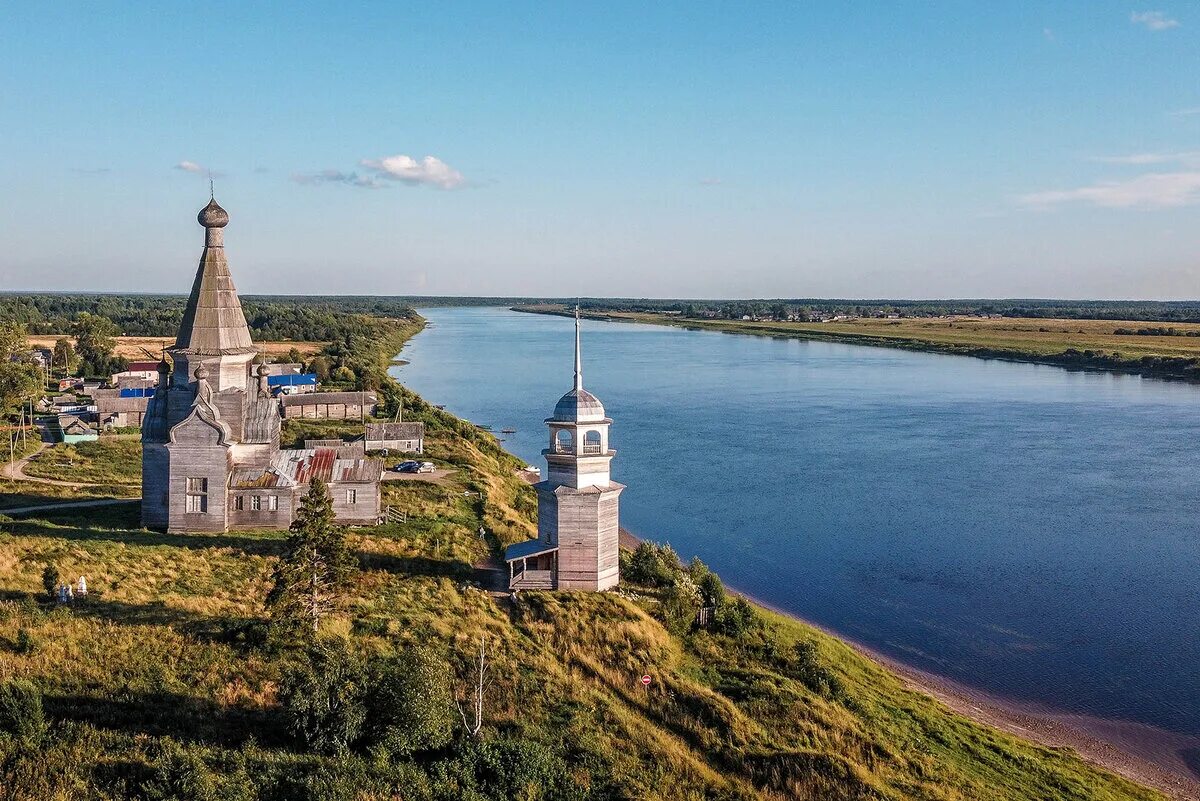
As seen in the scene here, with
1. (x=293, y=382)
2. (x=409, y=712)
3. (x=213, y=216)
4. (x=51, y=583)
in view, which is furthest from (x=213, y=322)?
(x=293, y=382)

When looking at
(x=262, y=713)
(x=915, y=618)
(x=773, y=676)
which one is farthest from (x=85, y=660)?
(x=915, y=618)

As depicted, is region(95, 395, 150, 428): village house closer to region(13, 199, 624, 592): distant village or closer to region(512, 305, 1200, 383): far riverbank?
region(13, 199, 624, 592): distant village

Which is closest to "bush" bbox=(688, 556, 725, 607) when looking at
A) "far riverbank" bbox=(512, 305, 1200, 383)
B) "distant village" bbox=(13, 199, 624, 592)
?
"distant village" bbox=(13, 199, 624, 592)

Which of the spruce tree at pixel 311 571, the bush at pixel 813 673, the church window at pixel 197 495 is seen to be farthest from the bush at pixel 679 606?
the church window at pixel 197 495

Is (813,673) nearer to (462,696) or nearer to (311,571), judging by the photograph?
(462,696)

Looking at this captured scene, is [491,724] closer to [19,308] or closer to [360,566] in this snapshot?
[360,566]
